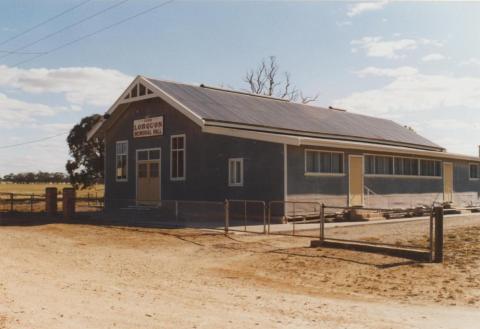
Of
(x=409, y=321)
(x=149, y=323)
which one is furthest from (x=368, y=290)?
(x=149, y=323)

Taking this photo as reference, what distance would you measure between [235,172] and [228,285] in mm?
12689

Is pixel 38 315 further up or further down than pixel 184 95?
further down

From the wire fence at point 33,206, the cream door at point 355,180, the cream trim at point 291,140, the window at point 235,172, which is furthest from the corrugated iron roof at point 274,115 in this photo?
the wire fence at point 33,206

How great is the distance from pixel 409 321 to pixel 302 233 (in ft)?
32.6

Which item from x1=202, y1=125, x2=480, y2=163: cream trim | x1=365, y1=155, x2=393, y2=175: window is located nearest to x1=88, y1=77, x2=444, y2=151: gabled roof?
x1=202, y1=125, x2=480, y2=163: cream trim

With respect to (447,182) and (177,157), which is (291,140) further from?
(447,182)

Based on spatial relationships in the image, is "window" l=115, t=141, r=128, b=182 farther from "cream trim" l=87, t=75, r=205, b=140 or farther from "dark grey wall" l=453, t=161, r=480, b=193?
"dark grey wall" l=453, t=161, r=480, b=193

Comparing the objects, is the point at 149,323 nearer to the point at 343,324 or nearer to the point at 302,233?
the point at 343,324

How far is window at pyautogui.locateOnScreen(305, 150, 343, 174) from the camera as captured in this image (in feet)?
72.7

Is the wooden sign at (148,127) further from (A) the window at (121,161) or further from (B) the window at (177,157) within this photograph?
(A) the window at (121,161)

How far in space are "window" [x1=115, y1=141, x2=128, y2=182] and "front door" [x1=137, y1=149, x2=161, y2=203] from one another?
1.11 m

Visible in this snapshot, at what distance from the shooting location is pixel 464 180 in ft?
109

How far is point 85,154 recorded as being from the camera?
5084 cm

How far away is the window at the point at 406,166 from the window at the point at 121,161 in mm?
13739
